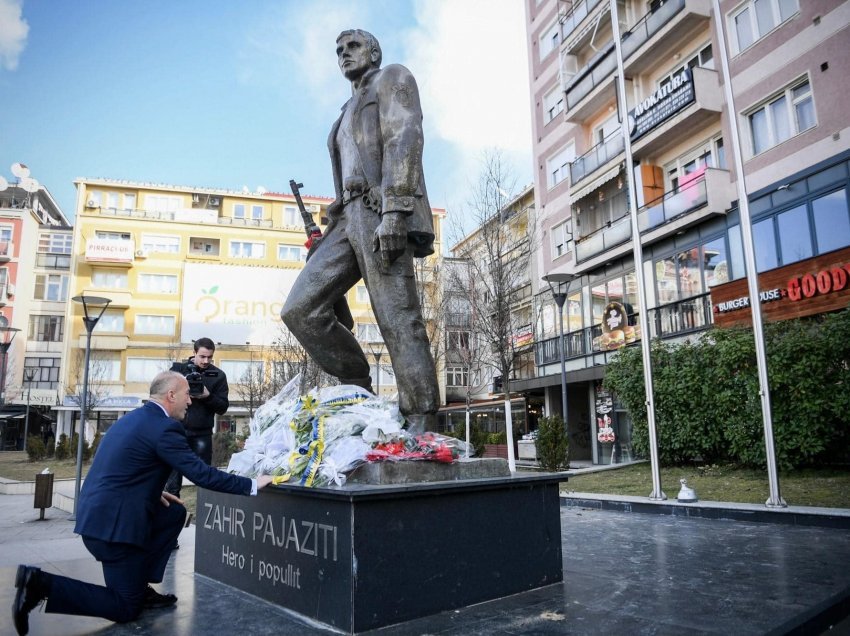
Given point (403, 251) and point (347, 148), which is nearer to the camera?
point (403, 251)

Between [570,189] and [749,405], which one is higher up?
[570,189]

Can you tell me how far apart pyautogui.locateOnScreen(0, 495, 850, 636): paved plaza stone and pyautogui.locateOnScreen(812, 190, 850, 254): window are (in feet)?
37.1

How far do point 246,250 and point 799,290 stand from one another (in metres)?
41.6

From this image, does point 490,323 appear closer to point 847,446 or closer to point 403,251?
point 847,446

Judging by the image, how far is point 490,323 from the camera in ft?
68.0

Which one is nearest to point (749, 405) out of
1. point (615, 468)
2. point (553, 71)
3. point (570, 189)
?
point (615, 468)

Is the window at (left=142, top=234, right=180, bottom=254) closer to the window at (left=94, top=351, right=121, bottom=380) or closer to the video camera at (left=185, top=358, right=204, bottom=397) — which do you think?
the window at (left=94, top=351, right=121, bottom=380)

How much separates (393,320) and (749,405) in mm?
11420

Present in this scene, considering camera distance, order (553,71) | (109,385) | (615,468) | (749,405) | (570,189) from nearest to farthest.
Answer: (749,405) → (615,468) → (570,189) → (553,71) → (109,385)

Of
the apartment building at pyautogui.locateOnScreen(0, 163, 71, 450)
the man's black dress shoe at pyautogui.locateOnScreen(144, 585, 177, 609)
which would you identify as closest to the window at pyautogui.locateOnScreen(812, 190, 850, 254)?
the man's black dress shoe at pyautogui.locateOnScreen(144, 585, 177, 609)

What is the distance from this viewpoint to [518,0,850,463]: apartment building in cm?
1547


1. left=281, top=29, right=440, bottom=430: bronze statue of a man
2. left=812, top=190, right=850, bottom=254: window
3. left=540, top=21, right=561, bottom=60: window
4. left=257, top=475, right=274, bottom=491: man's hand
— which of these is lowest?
left=257, top=475, right=274, bottom=491: man's hand

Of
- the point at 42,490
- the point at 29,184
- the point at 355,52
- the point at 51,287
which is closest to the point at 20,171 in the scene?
the point at 29,184

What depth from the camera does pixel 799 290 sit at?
1519cm
